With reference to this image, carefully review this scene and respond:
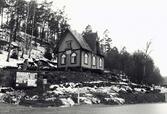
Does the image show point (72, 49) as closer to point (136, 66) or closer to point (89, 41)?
point (89, 41)

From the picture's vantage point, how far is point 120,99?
33.2m

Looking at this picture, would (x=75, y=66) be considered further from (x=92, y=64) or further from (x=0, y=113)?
(x=0, y=113)

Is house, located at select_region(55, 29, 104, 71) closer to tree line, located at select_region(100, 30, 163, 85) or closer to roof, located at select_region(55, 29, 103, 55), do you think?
roof, located at select_region(55, 29, 103, 55)

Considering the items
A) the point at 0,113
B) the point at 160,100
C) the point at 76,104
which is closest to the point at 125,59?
the point at 160,100

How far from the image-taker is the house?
51.4m

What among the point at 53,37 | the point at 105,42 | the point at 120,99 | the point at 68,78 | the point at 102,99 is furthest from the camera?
the point at 105,42

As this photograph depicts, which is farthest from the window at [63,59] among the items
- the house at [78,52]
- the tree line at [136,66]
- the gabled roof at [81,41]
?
the tree line at [136,66]

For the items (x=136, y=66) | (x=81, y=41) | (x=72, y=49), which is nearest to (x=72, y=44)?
(x=72, y=49)

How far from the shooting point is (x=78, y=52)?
2032 inches

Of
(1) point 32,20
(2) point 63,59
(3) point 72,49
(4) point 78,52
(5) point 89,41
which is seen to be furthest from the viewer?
(1) point 32,20

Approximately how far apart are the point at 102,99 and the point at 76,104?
5.05m

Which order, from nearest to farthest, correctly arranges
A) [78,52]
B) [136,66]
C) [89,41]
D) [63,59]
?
[78,52] < [63,59] < [89,41] < [136,66]

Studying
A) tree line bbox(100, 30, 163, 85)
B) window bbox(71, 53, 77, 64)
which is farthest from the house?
tree line bbox(100, 30, 163, 85)

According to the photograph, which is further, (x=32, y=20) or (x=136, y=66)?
(x=32, y=20)
